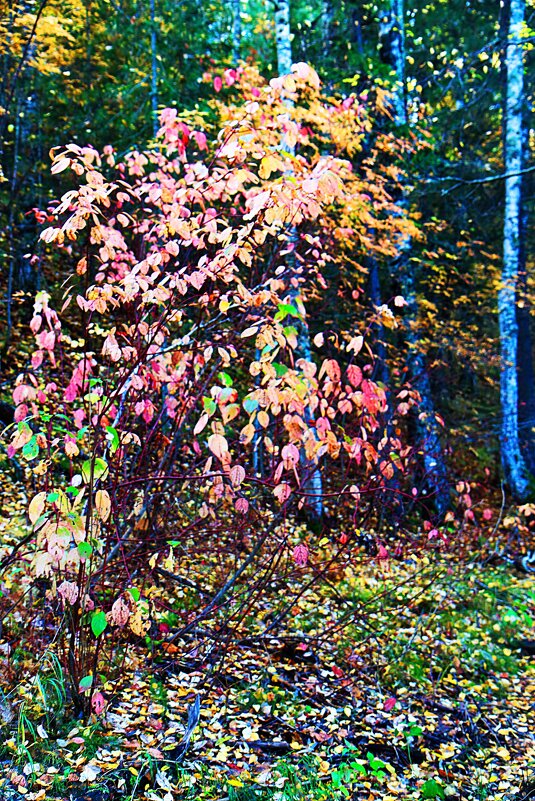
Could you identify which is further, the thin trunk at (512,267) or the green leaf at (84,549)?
the thin trunk at (512,267)

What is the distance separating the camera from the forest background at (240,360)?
3.15m

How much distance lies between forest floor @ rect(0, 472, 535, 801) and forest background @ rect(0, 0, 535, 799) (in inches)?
1.3

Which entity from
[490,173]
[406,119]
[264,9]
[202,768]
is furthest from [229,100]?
[264,9]

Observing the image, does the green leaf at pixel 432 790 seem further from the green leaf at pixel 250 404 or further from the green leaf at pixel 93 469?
the green leaf at pixel 93 469

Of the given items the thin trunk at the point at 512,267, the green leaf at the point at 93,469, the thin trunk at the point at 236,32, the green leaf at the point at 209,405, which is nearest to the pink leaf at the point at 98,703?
the green leaf at the point at 93,469

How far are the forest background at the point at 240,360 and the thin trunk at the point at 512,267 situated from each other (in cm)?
5

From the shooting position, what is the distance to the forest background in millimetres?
3152

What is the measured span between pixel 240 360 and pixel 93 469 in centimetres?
346

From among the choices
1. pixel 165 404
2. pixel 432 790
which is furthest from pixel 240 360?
pixel 432 790

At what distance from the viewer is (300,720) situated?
362 cm

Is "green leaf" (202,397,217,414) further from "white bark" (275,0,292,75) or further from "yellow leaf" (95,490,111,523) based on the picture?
"white bark" (275,0,292,75)

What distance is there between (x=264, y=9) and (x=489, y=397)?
11.1 metres

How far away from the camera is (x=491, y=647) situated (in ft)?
16.8

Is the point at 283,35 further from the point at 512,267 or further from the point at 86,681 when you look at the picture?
the point at 86,681
